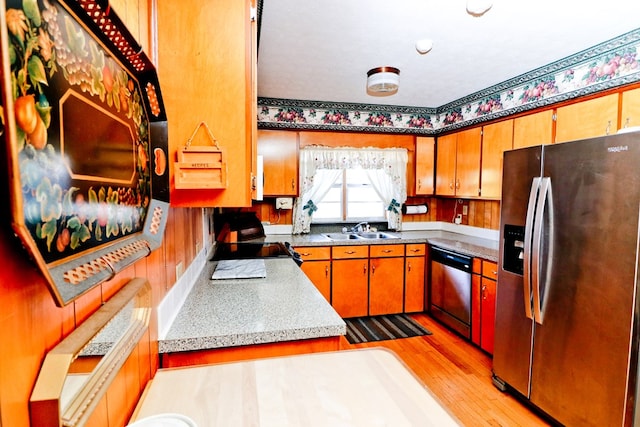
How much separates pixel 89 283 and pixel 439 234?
3921 mm

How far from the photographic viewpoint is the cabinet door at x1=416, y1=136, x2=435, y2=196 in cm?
397

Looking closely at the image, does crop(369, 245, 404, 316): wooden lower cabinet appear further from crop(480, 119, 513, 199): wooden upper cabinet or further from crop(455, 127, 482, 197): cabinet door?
crop(480, 119, 513, 199): wooden upper cabinet

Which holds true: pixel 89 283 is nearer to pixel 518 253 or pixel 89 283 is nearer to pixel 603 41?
pixel 518 253

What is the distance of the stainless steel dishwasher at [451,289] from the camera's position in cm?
305

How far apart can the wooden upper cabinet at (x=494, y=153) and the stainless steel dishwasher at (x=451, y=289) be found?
28.1 inches

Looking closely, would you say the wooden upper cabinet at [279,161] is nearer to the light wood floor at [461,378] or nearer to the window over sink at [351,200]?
the window over sink at [351,200]

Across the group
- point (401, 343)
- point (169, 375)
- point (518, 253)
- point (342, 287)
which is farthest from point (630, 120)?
point (169, 375)

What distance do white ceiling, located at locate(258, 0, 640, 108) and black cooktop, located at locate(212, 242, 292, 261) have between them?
1541 mm

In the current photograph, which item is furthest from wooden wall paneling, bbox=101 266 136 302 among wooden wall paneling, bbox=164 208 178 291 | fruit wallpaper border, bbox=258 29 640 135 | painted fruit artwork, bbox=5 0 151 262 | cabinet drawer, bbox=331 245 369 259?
fruit wallpaper border, bbox=258 29 640 135

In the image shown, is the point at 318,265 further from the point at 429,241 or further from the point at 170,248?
the point at 170,248

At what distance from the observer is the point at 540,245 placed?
1.95 m

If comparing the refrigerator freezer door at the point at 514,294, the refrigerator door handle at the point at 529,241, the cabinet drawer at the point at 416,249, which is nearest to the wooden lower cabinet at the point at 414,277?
the cabinet drawer at the point at 416,249

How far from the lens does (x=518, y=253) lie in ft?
7.25

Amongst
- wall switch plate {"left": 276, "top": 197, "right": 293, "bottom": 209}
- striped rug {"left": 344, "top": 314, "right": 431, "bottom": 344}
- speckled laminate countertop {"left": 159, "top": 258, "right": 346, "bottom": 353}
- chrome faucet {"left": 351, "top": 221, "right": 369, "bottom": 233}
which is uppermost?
wall switch plate {"left": 276, "top": 197, "right": 293, "bottom": 209}
